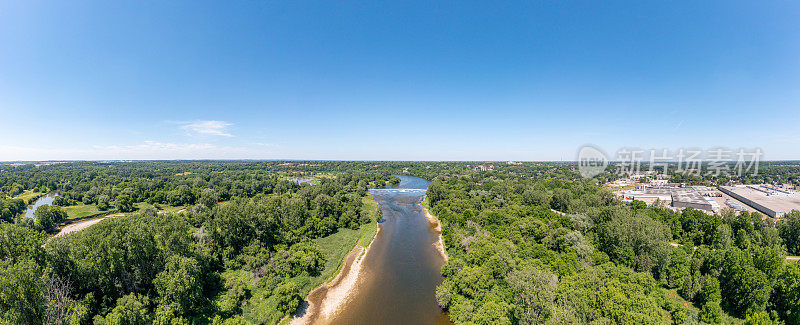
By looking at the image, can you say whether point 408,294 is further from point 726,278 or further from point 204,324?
point 726,278

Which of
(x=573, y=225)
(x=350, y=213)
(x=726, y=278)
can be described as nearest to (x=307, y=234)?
(x=350, y=213)

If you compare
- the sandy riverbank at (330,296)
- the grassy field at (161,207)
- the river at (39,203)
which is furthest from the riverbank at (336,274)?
the river at (39,203)

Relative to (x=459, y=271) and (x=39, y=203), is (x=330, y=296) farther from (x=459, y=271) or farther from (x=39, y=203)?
(x=39, y=203)

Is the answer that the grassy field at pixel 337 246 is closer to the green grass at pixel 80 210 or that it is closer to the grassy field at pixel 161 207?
the grassy field at pixel 161 207

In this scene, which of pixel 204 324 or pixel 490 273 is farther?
pixel 490 273

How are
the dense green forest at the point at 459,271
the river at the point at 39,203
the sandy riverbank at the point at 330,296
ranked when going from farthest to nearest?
1. the river at the point at 39,203
2. the sandy riverbank at the point at 330,296
3. the dense green forest at the point at 459,271

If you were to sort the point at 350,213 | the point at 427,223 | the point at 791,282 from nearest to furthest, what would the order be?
the point at 791,282 < the point at 350,213 < the point at 427,223

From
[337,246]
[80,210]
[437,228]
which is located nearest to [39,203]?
[80,210]
